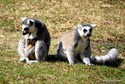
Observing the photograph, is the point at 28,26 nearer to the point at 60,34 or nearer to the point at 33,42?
the point at 33,42

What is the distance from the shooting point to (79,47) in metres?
12.0

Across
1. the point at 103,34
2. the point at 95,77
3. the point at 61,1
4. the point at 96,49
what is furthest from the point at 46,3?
the point at 95,77

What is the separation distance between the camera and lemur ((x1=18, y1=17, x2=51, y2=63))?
1154 centimetres

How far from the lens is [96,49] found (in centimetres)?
1422

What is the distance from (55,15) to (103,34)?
3.28 meters

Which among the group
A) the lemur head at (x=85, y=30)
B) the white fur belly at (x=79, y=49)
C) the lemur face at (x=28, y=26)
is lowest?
the white fur belly at (x=79, y=49)

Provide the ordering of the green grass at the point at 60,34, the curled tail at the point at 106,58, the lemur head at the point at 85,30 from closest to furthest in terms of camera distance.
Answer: the green grass at the point at 60,34, the lemur head at the point at 85,30, the curled tail at the point at 106,58

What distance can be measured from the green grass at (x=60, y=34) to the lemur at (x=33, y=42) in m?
0.37

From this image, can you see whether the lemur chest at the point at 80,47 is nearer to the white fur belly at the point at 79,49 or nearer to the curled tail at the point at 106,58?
the white fur belly at the point at 79,49

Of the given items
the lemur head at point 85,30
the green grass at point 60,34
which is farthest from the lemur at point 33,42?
the lemur head at point 85,30

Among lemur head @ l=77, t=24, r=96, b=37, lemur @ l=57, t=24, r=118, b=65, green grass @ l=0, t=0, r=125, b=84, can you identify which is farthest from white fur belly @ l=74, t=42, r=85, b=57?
Answer: green grass @ l=0, t=0, r=125, b=84

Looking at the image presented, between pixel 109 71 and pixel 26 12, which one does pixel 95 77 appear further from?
pixel 26 12

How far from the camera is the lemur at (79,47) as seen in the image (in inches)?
465

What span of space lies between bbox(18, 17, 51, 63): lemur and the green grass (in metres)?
0.37
